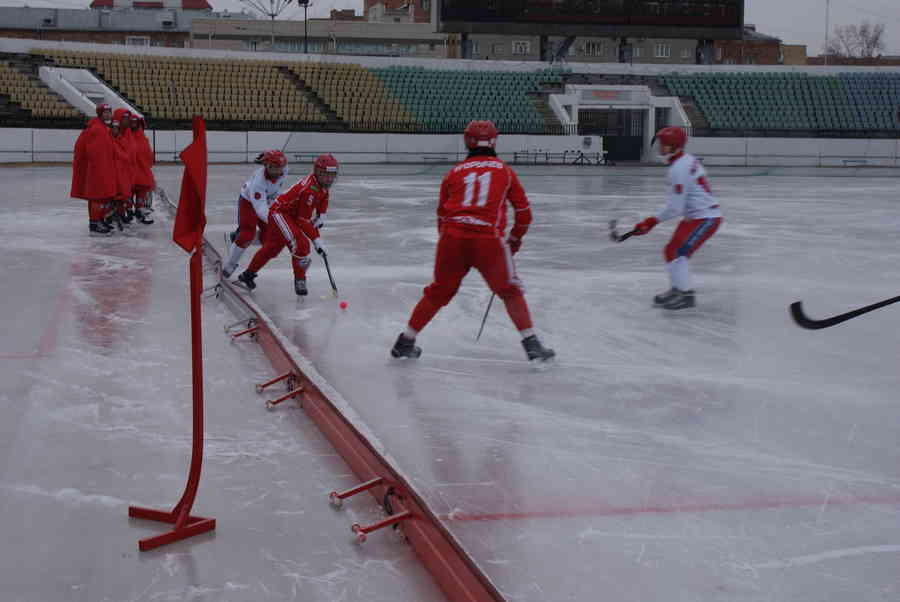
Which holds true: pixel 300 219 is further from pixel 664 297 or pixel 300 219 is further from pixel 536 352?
pixel 536 352

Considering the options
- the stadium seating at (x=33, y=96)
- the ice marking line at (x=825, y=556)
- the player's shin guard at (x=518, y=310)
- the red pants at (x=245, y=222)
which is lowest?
the ice marking line at (x=825, y=556)

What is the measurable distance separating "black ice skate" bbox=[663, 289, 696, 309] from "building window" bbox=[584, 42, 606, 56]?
48.7 meters

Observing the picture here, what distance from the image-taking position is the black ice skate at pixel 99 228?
1311 cm

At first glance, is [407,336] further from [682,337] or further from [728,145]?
[728,145]

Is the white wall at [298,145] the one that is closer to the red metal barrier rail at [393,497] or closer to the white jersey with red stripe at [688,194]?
the white jersey with red stripe at [688,194]

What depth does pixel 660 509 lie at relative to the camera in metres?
3.83

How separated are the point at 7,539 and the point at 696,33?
4129 cm

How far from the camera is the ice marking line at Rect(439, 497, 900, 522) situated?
3727 millimetres

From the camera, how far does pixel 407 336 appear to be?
6391mm

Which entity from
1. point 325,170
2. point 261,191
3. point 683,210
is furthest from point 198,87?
point 683,210

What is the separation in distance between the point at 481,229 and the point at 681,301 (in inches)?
114

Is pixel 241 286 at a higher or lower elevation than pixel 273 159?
lower

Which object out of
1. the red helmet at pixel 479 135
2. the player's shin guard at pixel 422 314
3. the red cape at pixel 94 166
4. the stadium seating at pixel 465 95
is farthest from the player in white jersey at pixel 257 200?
the stadium seating at pixel 465 95

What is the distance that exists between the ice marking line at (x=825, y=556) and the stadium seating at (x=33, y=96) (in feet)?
109
